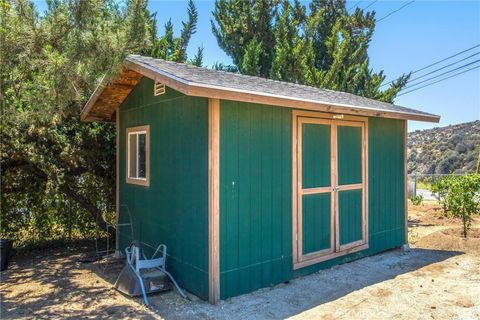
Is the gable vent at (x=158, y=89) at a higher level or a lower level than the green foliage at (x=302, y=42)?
lower

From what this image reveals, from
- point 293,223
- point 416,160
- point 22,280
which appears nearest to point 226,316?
point 293,223

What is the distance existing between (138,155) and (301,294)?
2.94m

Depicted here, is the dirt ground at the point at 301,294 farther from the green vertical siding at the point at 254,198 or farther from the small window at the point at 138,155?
the small window at the point at 138,155

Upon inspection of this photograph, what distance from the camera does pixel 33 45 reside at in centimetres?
354

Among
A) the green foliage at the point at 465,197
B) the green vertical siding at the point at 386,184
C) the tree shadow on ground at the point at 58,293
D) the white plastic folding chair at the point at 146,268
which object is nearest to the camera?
the tree shadow on ground at the point at 58,293

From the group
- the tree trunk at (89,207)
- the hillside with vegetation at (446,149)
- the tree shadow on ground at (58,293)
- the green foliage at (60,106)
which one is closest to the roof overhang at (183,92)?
the green foliage at (60,106)

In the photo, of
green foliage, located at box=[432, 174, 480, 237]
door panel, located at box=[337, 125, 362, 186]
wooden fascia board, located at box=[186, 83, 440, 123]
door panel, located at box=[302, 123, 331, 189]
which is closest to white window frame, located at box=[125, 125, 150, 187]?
wooden fascia board, located at box=[186, 83, 440, 123]

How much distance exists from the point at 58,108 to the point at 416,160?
35012mm

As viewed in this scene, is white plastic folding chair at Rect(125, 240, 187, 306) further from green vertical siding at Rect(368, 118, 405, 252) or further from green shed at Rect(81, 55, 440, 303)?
green vertical siding at Rect(368, 118, 405, 252)

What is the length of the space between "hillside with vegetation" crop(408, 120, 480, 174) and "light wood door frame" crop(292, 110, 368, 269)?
79.1ft

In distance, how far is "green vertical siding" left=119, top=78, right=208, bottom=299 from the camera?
370 cm

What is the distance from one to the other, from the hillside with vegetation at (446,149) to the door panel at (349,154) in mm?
24209

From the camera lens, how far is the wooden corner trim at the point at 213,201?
3.54 meters

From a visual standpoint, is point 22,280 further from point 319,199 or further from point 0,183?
point 319,199
